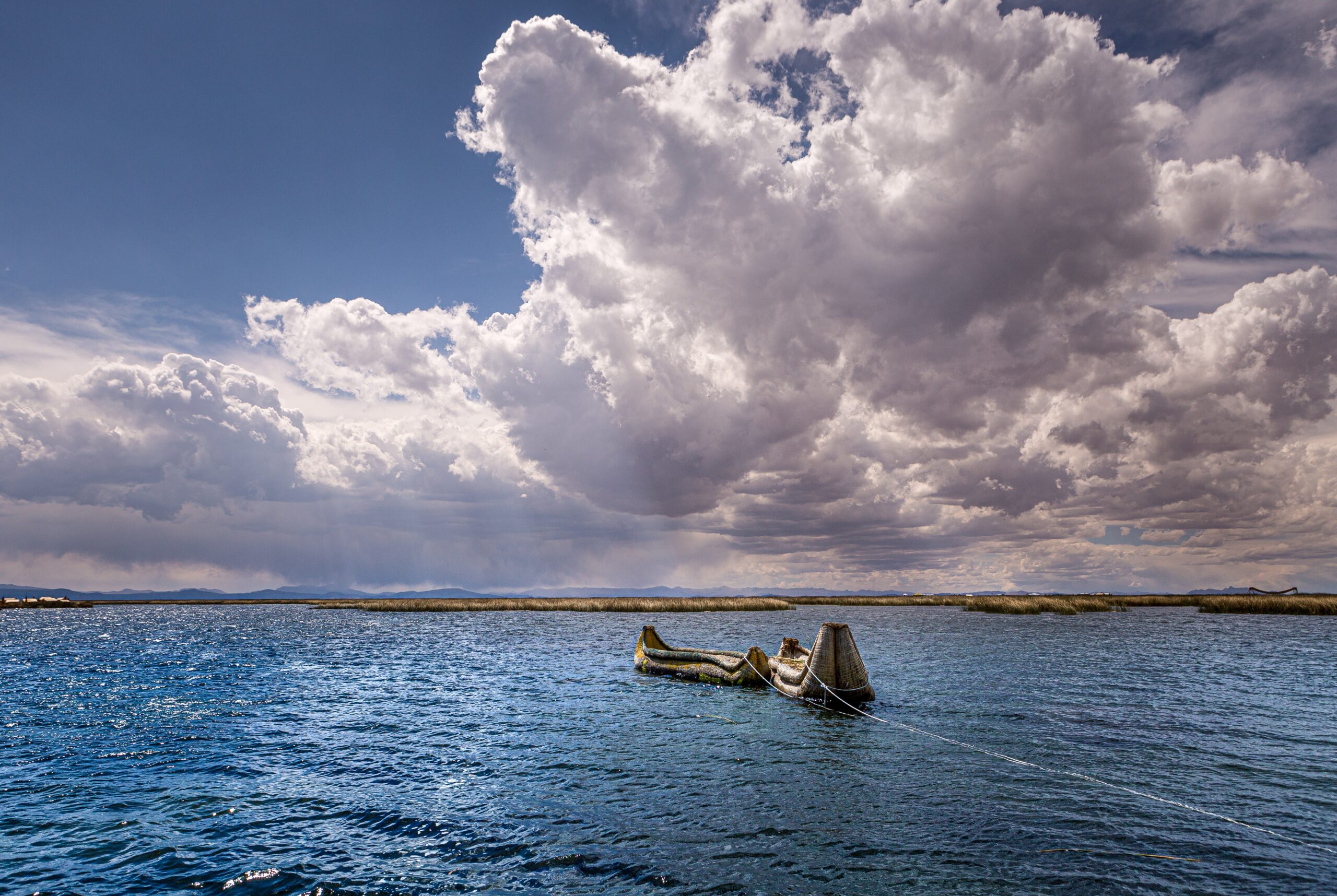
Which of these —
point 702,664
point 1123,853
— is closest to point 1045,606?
point 702,664

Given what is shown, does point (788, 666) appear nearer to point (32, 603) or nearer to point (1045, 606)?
point (1045, 606)

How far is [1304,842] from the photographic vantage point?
12508mm

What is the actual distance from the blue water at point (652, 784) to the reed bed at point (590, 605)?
88.8 metres

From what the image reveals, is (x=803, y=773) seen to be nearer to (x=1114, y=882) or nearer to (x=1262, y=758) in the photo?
(x=1114, y=882)

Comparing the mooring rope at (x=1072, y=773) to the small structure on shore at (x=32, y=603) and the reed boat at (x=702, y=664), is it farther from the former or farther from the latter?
the small structure on shore at (x=32, y=603)

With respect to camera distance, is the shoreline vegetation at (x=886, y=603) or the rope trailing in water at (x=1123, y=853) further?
the shoreline vegetation at (x=886, y=603)

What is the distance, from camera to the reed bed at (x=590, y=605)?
125625 mm

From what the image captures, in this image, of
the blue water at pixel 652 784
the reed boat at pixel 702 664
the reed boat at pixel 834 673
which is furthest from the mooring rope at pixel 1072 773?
the reed boat at pixel 702 664

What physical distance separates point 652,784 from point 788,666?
621 inches

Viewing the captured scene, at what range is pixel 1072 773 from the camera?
55.9ft

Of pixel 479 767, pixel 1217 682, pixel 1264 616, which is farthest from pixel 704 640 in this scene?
pixel 1264 616

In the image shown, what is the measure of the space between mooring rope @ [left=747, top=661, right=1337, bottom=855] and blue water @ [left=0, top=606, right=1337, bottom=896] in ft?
1.02

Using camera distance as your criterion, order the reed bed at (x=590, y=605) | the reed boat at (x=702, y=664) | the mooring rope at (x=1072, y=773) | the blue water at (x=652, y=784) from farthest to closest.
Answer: the reed bed at (x=590, y=605), the reed boat at (x=702, y=664), the mooring rope at (x=1072, y=773), the blue water at (x=652, y=784)

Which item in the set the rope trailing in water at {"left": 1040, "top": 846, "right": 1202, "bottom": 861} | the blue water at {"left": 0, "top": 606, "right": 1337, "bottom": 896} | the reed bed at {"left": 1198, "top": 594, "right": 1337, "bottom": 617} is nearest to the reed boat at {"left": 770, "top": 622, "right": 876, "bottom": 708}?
the blue water at {"left": 0, "top": 606, "right": 1337, "bottom": 896}
